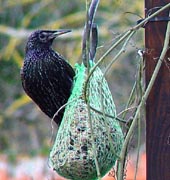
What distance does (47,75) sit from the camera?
2.78 metres

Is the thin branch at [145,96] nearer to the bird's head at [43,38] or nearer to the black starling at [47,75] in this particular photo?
the black starling at [47,75]

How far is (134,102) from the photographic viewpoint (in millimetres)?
2652

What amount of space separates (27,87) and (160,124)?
594mm

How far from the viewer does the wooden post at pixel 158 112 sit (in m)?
2.46

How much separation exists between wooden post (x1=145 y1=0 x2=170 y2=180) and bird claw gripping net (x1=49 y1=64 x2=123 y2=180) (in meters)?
0.13

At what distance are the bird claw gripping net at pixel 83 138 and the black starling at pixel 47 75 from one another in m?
0.08

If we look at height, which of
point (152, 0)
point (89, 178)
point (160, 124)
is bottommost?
point (89, 178)

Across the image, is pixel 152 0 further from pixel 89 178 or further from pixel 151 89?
A: pixel 89 178

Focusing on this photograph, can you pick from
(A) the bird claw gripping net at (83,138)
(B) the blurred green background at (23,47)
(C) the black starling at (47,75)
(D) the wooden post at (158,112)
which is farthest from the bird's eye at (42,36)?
(B) the blurred green background at (23,47)

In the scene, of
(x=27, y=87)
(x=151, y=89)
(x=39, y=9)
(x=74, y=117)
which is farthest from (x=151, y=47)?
(x=39, y=9)

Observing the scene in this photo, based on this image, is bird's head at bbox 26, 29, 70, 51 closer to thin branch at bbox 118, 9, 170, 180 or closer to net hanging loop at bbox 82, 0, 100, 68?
net hanging loop at bbox 82, 0, 100, 68

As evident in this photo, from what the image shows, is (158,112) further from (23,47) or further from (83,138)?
(23,47)

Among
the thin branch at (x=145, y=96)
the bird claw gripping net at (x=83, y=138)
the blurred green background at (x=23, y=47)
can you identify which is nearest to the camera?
the thin branch at (x=145, y=96)

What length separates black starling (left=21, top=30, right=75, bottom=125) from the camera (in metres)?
2.78
